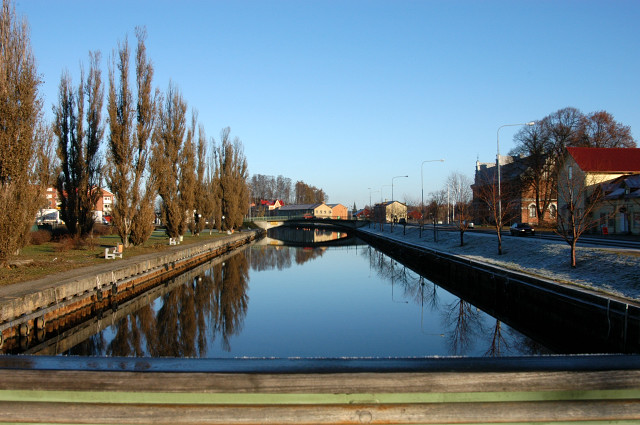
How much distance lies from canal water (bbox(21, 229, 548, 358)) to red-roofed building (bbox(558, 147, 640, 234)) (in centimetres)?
2093

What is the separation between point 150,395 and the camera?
2289 millimetres

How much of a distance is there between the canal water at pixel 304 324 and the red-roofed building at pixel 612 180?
20.9 m

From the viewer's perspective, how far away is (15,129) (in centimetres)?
1641

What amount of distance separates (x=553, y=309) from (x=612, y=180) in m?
35.5

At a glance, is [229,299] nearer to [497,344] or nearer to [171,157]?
[497,344]

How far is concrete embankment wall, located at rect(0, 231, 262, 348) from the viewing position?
11.5 meters

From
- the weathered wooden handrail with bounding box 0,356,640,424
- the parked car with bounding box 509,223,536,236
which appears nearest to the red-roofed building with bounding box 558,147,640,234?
the parked car with bounding box 509,223,536,236

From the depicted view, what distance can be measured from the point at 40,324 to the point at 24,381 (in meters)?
12.1

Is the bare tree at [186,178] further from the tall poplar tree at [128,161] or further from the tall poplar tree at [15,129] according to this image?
the tall poplar tree at [15,129]

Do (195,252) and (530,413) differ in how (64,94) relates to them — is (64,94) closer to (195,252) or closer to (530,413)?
(195,252)

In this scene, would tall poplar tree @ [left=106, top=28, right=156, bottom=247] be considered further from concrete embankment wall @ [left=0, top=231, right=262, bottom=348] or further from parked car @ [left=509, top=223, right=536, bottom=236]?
parked car @ [left=509, top=223, right=536, bottom=236]

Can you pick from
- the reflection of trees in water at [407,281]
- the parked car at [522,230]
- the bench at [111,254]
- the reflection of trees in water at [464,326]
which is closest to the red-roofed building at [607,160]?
the parked car at [522,230]

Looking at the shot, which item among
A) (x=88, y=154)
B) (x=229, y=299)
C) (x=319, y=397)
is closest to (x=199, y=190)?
(x=88, y=154)

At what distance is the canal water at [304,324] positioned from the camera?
1179 cm
